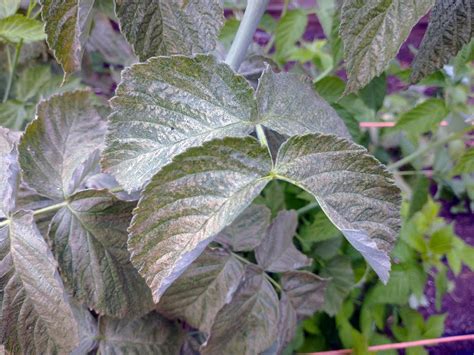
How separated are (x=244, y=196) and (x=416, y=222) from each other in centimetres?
83

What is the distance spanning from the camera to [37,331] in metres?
0.43

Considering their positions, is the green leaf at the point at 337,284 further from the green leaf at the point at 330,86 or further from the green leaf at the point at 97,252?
the green leaf at the point at 97,252

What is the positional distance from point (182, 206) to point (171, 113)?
0.08 m

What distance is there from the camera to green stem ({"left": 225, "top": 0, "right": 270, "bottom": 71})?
1.42 feet

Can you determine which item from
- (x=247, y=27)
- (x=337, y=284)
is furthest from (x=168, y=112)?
(x=337, y=284)

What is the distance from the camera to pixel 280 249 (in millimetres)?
634

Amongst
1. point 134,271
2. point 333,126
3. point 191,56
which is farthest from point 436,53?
point 134,271

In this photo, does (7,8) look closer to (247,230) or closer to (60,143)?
(60,143)

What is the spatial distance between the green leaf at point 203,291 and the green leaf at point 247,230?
37mm

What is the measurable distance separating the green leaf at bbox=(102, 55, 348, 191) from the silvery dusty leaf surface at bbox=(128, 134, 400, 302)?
2 cm

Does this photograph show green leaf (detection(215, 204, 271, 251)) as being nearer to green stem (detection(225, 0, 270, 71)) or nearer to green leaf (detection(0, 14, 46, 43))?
green stem (detection(225, 0, 270, 71))

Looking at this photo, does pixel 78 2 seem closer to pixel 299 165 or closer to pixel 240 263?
pixel 299 165

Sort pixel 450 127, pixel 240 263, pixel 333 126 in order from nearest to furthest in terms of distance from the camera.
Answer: pixel 333 126 → pixel 240 263 → pixel 450 127

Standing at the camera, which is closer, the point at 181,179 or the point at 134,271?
the point at 181,179
